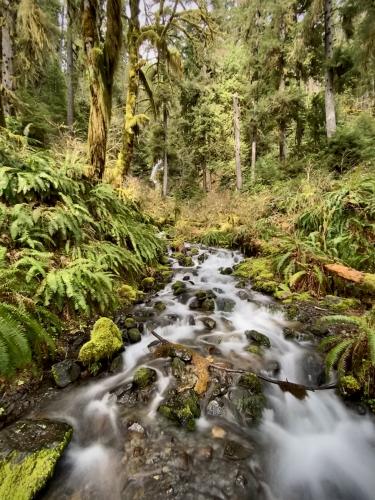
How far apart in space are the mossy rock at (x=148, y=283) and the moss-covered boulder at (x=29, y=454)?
3700mm

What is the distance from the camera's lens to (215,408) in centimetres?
333

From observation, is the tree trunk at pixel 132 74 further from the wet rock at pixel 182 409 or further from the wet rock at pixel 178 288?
the wet rock at pixel 182 409

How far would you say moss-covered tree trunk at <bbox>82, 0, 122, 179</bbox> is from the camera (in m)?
7.23

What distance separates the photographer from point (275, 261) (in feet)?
23.6

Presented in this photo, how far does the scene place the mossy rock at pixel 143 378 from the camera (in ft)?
11.9

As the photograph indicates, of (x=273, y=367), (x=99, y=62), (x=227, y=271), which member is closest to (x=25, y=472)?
(x=273, y=367)

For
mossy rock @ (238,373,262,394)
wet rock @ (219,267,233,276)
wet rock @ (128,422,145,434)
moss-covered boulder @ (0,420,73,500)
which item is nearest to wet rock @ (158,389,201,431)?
wet rock @ (128,422,145,434)

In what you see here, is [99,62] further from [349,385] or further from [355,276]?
[349,385]

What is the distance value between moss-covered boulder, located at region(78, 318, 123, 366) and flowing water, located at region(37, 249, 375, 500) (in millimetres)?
247

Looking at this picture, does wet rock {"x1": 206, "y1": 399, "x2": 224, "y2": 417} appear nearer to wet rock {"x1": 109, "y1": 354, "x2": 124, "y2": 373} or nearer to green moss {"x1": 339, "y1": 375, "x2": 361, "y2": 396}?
wet rock {"x1": 109, "y1": 354, "x2": 124, "y2": 373}

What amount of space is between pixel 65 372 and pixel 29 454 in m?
1.15

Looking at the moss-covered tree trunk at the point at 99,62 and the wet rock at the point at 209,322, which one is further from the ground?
the moss-covered tree trunk at the point at 99,62

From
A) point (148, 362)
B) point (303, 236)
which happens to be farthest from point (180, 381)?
point (303, 236)

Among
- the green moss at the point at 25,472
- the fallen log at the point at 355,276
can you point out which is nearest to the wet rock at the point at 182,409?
the green moss at the point at 25,472
